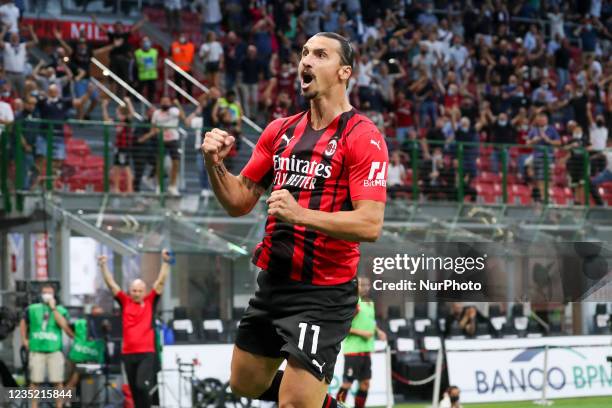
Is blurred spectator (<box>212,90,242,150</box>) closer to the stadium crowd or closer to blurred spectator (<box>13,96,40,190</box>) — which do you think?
the stadium crowd

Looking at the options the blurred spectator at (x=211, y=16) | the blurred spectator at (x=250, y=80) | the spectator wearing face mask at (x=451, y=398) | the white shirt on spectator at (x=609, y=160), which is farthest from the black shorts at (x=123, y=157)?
the white shirt on spectator at (x=609, y=160)

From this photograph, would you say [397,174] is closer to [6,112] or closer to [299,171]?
[6,112]

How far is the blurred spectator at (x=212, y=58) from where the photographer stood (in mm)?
23031

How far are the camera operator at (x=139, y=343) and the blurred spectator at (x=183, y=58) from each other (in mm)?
8469

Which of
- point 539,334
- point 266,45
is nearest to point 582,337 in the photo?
point 539,334

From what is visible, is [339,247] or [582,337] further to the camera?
[582,337]

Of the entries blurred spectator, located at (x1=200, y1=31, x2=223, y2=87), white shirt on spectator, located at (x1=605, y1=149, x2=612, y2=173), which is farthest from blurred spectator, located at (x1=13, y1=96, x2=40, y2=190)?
white shirt on spectator, located at (x1=605, y1=149, x2=612, y2=173)

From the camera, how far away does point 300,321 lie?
641 centimetres

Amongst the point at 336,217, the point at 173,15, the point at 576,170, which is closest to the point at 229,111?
the point at 173,15

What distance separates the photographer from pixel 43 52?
22688 mm

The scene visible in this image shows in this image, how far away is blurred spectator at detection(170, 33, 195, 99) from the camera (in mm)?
22984

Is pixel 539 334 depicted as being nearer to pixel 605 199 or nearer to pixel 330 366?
pixel 605 199

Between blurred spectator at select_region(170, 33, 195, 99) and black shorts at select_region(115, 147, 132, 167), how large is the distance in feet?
16.1

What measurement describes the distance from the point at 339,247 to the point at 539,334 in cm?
1431
